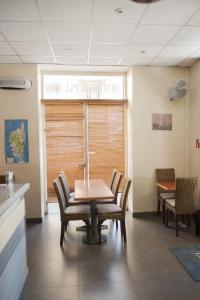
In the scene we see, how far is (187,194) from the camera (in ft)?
12.5

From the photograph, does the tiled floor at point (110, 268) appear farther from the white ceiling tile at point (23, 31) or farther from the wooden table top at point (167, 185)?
the white ceiling tile at point (23, 31)

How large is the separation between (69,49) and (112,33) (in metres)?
0.86

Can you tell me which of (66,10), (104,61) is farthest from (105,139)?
(66,10)

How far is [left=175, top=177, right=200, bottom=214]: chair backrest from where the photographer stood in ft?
12.3

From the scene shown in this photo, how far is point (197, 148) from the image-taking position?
4617mm

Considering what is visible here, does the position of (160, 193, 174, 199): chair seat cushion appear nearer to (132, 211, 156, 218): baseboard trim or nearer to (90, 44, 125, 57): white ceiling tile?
(132, 211, 156, 218): baseboard trim

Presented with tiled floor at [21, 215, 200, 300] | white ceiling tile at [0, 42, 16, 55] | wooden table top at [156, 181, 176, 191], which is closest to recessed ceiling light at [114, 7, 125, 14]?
white ceiling tile at [0, 42, 16, 55]

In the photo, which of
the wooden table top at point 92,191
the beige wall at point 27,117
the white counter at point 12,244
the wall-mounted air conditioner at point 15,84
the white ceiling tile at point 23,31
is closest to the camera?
the white counter at point 12,244

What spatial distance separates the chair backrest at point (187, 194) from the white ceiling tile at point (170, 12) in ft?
6.98

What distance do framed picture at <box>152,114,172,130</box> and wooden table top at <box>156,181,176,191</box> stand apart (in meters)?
1.05

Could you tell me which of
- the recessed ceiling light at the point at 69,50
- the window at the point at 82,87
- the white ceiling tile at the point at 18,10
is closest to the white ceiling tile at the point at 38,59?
the recessed ceiling light at the point at 69,50

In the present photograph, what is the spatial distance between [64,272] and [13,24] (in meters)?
2.95

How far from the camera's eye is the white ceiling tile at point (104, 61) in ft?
14.3

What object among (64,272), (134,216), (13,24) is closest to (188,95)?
(134,216)
